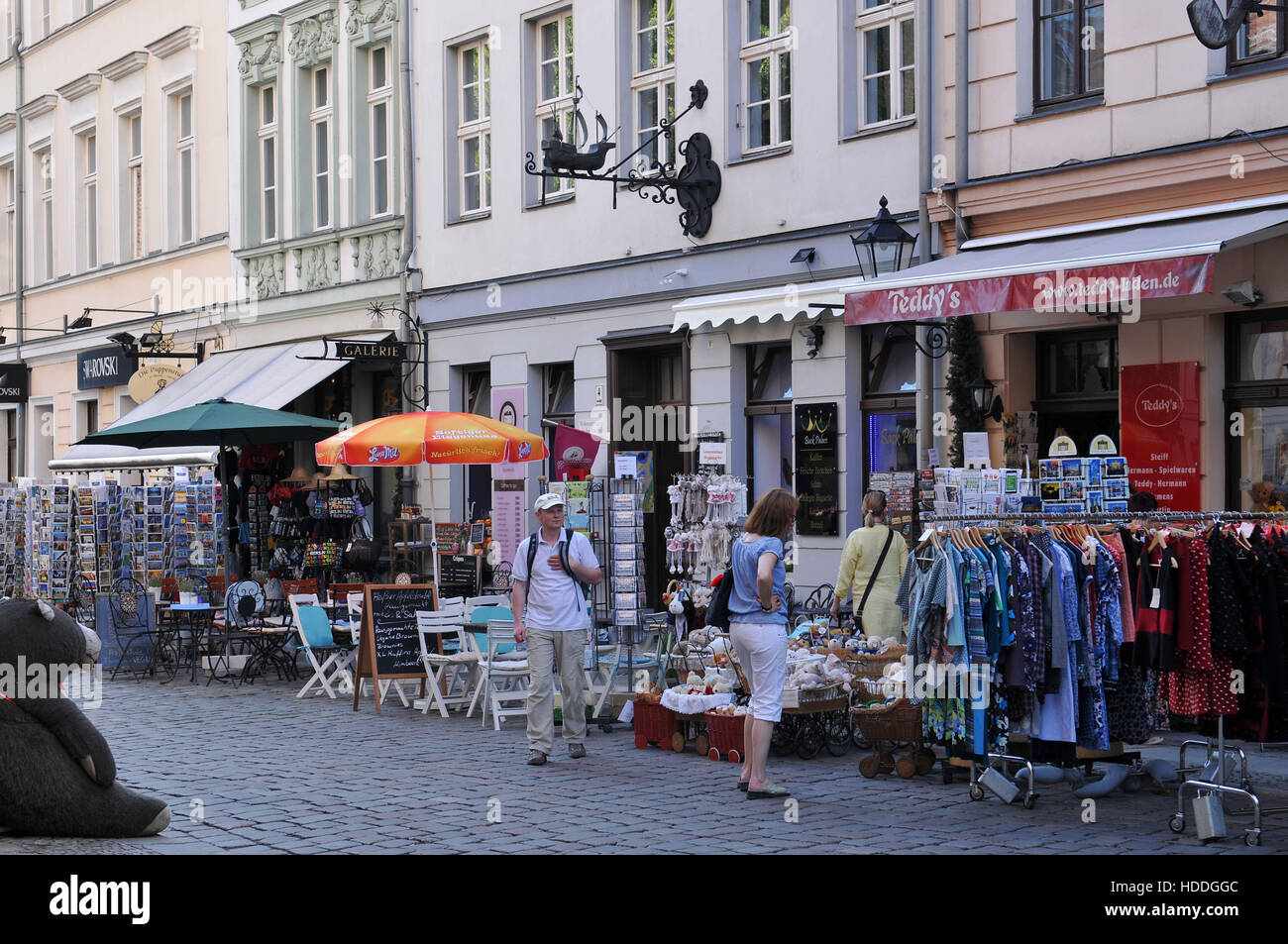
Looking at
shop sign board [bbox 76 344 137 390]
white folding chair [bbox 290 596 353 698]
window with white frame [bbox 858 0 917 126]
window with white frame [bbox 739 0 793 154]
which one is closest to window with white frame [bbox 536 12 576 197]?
window with white frame [bbox 739 0 793 154]

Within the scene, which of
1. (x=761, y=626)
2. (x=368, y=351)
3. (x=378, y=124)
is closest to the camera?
(x=761, y=626)

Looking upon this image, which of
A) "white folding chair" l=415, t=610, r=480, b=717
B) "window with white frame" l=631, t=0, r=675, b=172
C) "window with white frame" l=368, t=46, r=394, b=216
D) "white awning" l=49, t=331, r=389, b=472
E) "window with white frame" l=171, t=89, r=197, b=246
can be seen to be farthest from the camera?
"window with white frame" l=171, t=89, r=197, b=246

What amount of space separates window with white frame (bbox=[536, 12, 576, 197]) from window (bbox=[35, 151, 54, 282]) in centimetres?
1595

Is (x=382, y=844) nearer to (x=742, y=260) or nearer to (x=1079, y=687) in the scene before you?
(x=1079, y=687)

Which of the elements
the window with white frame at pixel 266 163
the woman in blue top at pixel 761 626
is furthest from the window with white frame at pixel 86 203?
the woman in blue top at pixel 761 626

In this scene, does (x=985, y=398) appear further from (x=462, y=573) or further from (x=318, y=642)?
(x=462, y=573)

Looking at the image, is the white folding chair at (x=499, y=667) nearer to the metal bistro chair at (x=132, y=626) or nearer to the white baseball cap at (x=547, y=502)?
the white baseball cap at (x=547, y=502)

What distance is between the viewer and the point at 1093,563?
8.91 meters

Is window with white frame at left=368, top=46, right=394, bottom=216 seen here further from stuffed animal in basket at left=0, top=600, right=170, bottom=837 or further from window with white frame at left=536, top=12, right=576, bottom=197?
stuffed animal in basket at left=0, top=600, right=170, bottom=837

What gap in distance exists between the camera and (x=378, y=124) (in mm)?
23031

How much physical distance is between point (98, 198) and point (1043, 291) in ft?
73.8

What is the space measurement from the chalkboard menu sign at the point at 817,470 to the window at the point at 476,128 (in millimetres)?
6318

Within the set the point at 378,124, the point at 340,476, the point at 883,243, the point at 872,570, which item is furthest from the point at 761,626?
the point at 378,124

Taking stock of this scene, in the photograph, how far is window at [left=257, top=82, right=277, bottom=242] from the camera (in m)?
25.2
